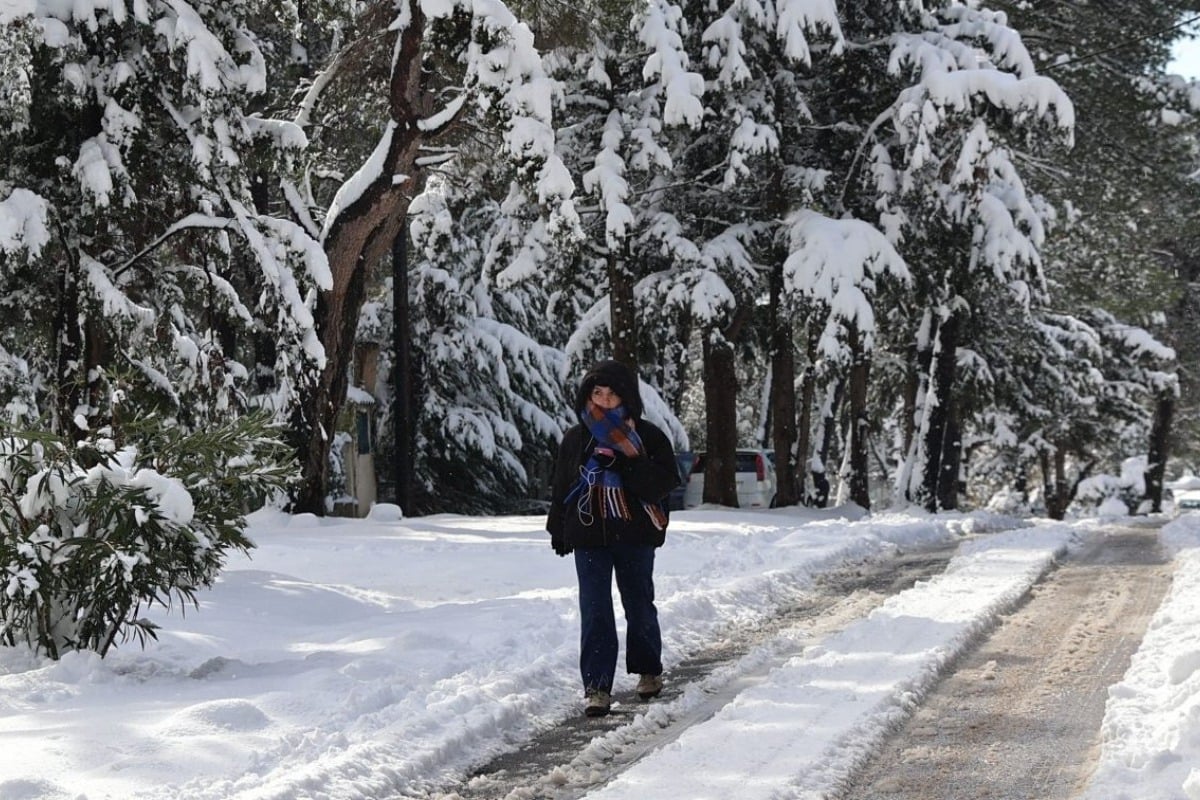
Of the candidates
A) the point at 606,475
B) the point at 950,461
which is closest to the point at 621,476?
the point at 606,475

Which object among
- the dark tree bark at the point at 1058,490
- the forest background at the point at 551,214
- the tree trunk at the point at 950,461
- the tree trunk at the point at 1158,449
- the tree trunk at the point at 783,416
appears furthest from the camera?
the dark tree bark at the point at 1058,490

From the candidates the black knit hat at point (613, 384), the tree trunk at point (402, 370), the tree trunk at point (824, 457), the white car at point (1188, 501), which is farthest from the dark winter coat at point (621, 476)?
the white car at point (1188, 501)

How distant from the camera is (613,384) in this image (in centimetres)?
778

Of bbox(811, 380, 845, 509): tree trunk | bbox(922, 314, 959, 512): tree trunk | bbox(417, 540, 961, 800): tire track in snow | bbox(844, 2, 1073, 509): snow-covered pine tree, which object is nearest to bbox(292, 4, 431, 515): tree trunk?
bbox(417, 540, 961, 800): tire track in snow

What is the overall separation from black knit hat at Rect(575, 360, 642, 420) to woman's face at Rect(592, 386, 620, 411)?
18mm

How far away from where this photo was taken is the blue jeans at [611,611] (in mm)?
7523

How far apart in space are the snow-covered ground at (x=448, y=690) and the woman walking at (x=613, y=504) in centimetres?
46

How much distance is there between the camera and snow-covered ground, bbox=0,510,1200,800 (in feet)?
18.7

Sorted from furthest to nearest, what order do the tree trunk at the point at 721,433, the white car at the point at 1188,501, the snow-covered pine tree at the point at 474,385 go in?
the white car at the point at 1188,501, the snow-covered pine tree at the point at 474,385, the tree trunk at the point at 721,433

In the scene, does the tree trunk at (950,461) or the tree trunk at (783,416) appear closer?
the tree trunk at (783,416)

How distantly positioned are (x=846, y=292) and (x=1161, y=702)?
642 inches

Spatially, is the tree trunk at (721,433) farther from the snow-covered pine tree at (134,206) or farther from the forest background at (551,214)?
the snow-covered pine tree at (134,206)

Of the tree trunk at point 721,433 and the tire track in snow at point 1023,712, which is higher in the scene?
the tree trunk at point 721,433

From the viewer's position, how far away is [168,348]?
14438 millimetres
